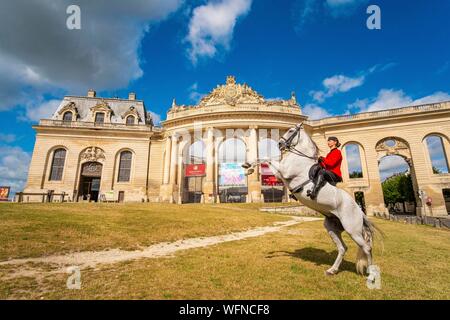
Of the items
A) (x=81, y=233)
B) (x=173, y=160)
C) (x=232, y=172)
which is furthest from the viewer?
(x=173, y=160)

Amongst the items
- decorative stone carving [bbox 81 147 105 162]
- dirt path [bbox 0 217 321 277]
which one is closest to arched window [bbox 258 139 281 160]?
decorative stone carving [bbox 81 147 105 162]

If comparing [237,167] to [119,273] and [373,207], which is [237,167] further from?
[119,273]

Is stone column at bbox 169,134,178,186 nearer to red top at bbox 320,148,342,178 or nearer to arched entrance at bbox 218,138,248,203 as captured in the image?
arched entrance at bbox 218,138,248,203

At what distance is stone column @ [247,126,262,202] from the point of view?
38781 mm

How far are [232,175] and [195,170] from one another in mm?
7463

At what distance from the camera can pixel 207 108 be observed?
4566 cm

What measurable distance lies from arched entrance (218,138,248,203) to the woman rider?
33230 mm

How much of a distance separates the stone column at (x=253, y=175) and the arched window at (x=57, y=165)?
36388 mm

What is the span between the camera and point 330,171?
642cm

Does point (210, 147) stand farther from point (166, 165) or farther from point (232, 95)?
point (232, 95)

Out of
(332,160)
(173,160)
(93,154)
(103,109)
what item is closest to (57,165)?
(93,154)
